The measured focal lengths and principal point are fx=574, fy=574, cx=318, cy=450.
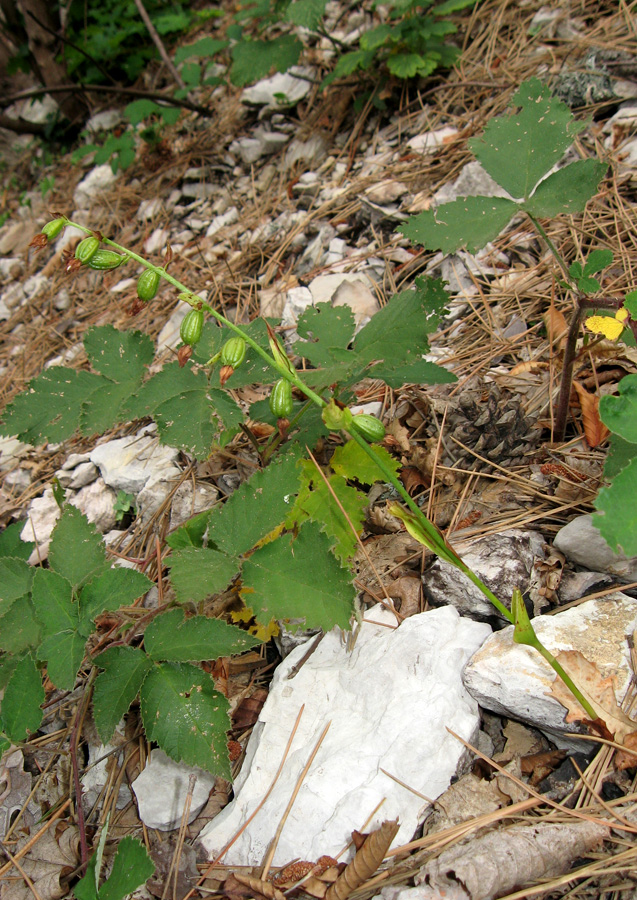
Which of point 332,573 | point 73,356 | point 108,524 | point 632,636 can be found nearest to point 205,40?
point 73,356

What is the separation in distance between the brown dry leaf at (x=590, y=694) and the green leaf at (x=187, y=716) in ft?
2.33

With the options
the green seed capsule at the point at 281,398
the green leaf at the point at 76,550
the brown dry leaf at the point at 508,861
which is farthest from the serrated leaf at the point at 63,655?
the brown dry leaf at the point at 508,861

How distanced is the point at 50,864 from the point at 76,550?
2.49ft

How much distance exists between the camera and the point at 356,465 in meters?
1.64

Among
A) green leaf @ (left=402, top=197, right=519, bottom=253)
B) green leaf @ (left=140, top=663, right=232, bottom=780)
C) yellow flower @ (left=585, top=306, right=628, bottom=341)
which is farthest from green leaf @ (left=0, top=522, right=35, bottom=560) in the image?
yellow flower @ (left=585, top=306, right=628, bottom=341)

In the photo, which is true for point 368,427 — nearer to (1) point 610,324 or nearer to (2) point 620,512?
(2) point 620,512

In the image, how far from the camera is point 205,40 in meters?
3.57

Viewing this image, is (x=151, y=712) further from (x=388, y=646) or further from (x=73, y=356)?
(x=73, y=356)

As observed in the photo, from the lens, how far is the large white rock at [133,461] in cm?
215

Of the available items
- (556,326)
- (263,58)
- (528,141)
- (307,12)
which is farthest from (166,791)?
(263,58)

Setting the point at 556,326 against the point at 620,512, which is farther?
the point at 556,326

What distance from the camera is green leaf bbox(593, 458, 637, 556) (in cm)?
99

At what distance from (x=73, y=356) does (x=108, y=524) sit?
1.29m

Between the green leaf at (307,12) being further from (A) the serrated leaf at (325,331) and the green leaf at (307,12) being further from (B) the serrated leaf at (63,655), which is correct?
(B) the serrated leaf at (63,655)
